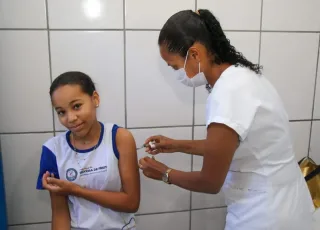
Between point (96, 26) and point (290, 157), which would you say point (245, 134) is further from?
point (96, 26)

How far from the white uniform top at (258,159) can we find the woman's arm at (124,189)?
0.27m

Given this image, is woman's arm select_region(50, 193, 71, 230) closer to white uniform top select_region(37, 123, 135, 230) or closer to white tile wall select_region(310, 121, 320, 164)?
white uniform top select_region(37, 123, 135, 230)

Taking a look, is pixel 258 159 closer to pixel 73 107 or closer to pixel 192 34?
pixel 192 34

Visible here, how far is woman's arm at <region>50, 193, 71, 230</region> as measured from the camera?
95 centimetres

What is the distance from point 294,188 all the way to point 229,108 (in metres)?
0.35

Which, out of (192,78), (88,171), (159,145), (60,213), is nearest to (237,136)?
(192,78)

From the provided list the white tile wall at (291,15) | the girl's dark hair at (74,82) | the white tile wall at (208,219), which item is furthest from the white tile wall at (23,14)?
the white tile wall at (208,219)

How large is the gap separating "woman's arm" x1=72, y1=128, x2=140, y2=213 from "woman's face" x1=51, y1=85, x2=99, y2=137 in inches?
4.7

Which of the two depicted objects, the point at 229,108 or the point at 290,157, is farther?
the point at 290,157

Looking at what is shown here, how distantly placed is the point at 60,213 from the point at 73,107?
1.12 feet

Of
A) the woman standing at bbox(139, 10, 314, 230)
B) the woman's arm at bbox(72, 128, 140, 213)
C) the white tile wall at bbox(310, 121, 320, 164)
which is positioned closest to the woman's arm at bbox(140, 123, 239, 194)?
the woman standing at bbox(139, 10, 314, 230)

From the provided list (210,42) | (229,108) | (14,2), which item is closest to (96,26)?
(14,2)

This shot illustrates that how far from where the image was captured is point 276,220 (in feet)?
2.78

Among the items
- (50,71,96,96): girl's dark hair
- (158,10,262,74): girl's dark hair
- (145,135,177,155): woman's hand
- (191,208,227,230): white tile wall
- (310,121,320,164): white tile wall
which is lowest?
(191,208,227,230): white tile wall
